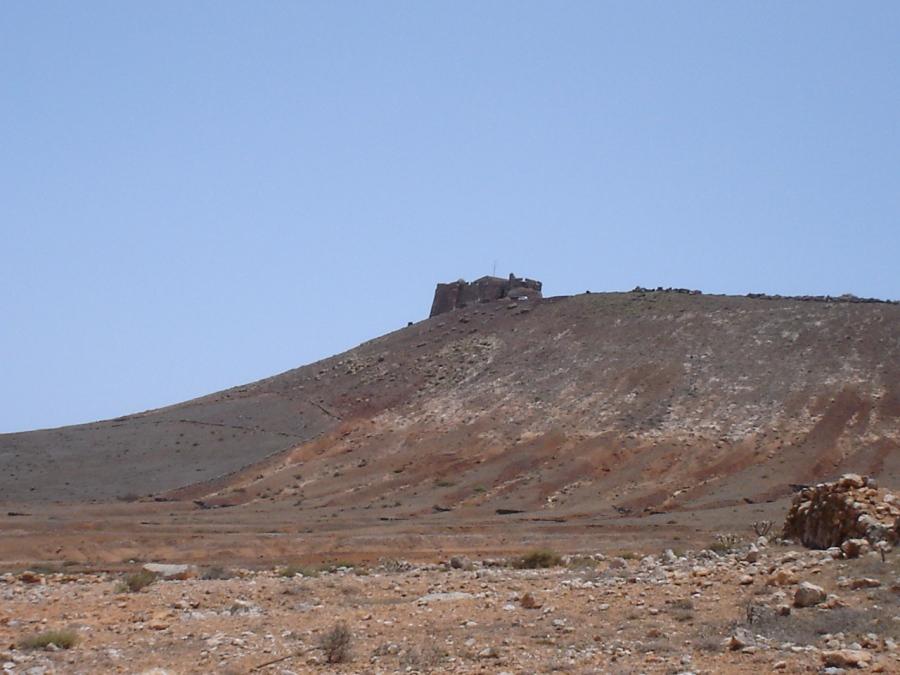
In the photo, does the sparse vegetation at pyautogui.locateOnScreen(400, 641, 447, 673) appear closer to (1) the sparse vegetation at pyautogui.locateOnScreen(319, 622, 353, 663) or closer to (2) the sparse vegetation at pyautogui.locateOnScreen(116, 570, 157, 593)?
(1) the sparse vegetation at pyautogui.locateOnScreen(319, 622, 353, 663)

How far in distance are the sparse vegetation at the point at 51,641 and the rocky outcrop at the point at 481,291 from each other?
7105 centimetres

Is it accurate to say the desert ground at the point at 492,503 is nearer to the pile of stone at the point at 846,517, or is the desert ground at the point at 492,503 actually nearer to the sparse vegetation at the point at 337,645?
the sparse vegetation at the point at 337,645

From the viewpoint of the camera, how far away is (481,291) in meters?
89.4

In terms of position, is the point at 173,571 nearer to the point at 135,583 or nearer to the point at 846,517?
the point at 135,583

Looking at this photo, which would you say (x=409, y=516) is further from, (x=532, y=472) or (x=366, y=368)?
(x=366, y=368)

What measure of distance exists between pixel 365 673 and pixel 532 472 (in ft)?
135

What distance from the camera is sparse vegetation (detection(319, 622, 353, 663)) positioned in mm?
13180

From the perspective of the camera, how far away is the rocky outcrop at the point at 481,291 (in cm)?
8756

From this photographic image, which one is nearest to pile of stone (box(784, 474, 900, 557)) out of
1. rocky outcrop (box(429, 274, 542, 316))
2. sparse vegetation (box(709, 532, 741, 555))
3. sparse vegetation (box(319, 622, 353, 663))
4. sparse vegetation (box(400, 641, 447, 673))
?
sparse vegetation (box(709, 532, 741, 555))

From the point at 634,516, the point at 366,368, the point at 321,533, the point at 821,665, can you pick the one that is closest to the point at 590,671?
the point at 821,665

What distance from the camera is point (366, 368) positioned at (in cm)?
7606

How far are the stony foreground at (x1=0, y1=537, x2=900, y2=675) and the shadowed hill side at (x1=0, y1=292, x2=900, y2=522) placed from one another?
25.7 metres

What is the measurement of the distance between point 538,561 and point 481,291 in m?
65.7

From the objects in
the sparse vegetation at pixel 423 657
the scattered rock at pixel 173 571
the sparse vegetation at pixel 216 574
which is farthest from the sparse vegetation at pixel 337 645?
the scattered rock at pixel 173 571
